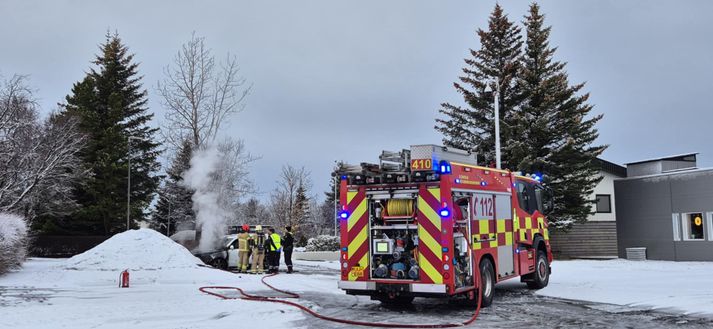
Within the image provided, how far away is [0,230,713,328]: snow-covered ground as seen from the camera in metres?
9.41

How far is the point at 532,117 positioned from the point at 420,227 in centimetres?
2138

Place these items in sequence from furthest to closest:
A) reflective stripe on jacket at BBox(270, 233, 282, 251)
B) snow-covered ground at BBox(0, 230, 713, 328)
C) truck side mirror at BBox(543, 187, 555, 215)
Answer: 1. reflective stripe on jacket at BBox(270, 233, 282, 251)
2. truck side mirror at BBox(543, 187, 555, 215)
3. snow-covered ground at BBox(0, 230, 713, 328)

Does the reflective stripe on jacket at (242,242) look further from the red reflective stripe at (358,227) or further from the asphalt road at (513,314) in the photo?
the red reflective stripe at (358,227)

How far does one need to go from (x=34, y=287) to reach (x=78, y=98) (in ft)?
89.1

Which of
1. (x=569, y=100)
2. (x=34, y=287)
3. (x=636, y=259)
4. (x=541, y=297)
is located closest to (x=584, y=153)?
(x=569, y=100)

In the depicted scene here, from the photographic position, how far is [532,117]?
29.7 m

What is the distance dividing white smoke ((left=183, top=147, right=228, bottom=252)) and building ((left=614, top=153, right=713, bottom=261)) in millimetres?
17507

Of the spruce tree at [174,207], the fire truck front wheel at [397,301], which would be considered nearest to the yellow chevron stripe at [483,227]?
the fire truck front wheel at [397,301]

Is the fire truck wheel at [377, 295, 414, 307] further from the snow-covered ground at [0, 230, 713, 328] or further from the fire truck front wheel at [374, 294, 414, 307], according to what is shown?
the snow-covered ground at [0, 230, 713, 328]

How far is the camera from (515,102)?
30.6 metres

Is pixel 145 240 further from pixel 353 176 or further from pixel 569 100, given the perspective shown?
pixel 569 100

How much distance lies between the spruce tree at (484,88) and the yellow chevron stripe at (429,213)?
21.4m

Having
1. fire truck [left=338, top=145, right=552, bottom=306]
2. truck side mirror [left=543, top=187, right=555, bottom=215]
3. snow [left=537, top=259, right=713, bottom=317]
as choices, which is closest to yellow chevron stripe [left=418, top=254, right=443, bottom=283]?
fire truck [left=338, top=145, right=552, bottom=306]

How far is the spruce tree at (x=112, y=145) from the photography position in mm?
35812
